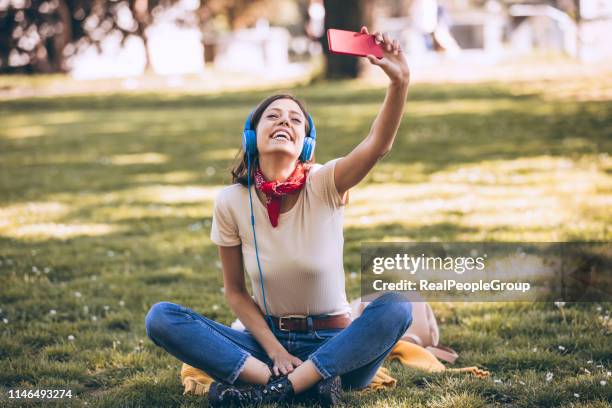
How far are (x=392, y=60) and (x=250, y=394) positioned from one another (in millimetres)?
1562

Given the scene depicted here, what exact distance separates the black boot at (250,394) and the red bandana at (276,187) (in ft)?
2.40

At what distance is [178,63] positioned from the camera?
1476 inches

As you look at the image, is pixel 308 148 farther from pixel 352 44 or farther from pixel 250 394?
pixel 250 394

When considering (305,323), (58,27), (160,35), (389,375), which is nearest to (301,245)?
(305,323)

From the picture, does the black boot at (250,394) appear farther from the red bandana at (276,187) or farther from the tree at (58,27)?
the tree at (58,27)

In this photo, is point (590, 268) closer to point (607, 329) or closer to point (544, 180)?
point (607, 329)

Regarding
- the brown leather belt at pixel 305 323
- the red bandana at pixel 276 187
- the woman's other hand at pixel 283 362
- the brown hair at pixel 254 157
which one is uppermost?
the brown hair at pixel 254 157

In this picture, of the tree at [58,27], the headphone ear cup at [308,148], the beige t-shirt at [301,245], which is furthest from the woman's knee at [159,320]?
the tree at [58,27]

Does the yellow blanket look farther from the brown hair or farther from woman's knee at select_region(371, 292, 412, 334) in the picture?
the brown hair

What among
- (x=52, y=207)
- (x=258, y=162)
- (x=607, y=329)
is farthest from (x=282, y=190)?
(x=52, y=207)

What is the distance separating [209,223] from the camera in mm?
7605

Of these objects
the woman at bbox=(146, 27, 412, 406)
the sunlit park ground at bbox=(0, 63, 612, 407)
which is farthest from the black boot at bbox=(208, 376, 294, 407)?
the sunlit park ground at bbox=(0, 63, 612, 407)

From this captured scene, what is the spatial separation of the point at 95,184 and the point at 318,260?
6.94 m

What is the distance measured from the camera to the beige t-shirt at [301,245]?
356cm
